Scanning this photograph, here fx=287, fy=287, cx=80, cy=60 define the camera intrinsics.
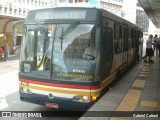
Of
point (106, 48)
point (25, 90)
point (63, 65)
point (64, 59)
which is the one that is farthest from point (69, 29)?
point (25, 90)

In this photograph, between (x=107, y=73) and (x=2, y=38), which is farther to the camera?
(x=2, y=38)

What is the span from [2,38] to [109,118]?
21334mm

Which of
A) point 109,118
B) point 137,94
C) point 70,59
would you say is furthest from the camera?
point 137,94

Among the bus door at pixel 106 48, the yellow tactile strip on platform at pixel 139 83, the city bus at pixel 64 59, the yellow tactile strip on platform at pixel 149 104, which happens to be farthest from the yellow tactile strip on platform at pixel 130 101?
the yellow tactile strip on platform at pixel 139 83

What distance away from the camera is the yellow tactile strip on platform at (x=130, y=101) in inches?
278

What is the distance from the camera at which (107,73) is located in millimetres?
8164

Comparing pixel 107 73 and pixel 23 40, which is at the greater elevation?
pixel 23 40

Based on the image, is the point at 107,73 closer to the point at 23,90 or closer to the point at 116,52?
the point at 116,52

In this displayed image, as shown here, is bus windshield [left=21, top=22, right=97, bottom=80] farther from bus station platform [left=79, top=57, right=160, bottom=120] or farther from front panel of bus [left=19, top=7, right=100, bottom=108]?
bus station platform [left=79, top=57, right=160, bottom=120]

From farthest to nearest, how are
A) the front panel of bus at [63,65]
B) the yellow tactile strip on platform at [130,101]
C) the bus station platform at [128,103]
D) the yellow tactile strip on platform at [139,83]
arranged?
the yellow tactile strip on platform at [139,83], the yellow tactile strip on platform at [130,101], the front panel of bus at [63,65], the bus station platform at [128,103]

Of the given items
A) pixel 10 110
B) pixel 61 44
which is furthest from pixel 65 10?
pixel 10 110

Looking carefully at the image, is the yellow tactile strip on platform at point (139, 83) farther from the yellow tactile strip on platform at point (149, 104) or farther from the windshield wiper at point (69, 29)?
the windshield wiper at point (69, 29)

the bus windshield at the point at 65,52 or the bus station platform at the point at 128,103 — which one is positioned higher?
the bus windshield at the point at 65,52

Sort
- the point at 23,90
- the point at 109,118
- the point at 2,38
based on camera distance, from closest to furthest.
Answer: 1. the point at 109,118
2. the point at 23,90
3. the point at 2,38
